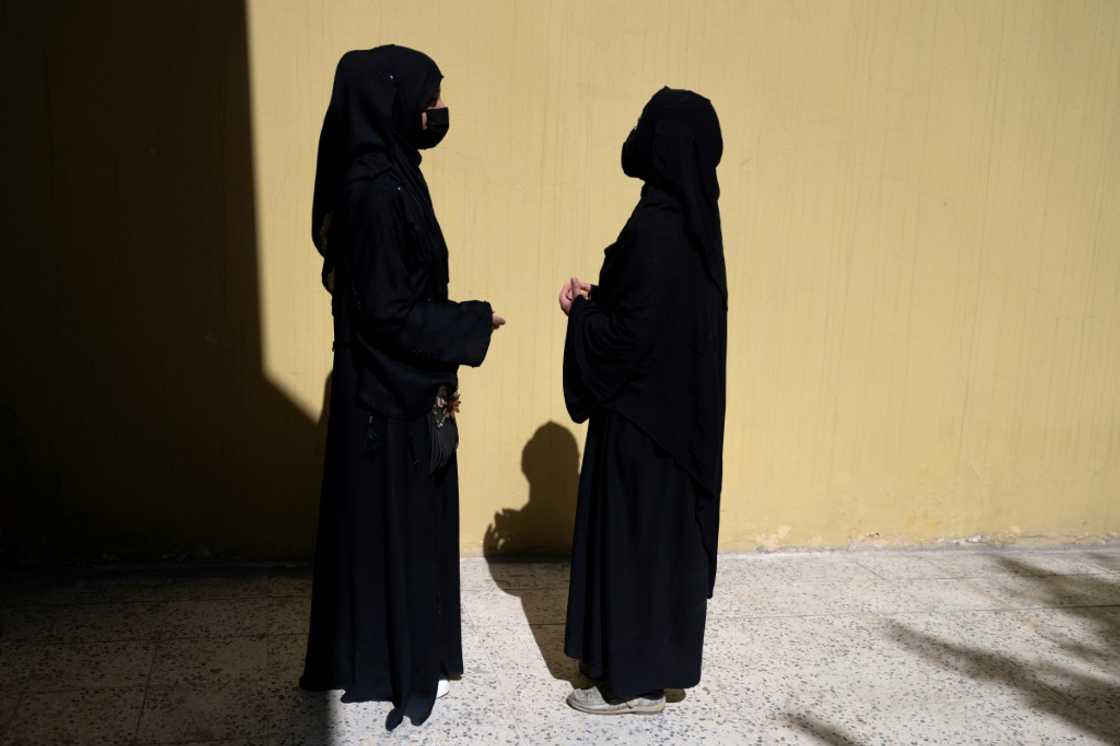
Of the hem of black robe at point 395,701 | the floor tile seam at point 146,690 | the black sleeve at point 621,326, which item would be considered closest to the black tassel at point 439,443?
the black sleeve at point 621,326

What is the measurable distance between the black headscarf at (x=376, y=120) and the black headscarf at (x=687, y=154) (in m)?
0.65

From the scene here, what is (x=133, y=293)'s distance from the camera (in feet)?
14.4

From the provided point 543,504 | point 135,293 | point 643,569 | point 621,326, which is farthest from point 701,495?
point 135,293

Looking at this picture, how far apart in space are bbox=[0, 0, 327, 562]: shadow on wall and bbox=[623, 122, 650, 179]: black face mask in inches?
72.4

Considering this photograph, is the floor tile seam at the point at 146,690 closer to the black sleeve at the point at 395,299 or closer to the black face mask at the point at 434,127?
the black sleeve at the point at 395,299

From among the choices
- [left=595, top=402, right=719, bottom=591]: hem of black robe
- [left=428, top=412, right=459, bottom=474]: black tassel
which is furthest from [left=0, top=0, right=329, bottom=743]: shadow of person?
[left=595, top=402, right=719, bottom=591]: hem of black robe

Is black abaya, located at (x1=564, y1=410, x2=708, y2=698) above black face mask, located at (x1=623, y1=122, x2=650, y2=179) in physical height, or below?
below

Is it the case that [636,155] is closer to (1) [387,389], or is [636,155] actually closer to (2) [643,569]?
(1) [387,389]

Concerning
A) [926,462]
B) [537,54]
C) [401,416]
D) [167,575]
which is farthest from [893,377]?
[167,575]

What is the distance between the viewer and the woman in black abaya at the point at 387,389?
3072 mm

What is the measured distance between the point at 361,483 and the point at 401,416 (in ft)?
0.77

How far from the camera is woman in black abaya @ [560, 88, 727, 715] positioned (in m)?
3.18

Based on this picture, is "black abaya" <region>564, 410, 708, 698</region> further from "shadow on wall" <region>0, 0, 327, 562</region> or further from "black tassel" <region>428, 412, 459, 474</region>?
"shadow on wall" <region>0, 0, 327, 562</region>

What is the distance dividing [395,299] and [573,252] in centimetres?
177
